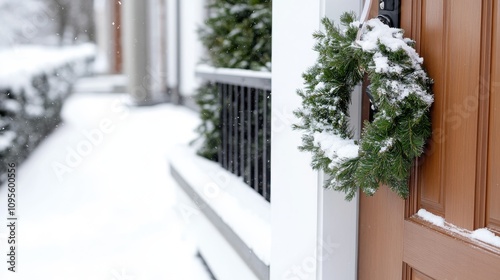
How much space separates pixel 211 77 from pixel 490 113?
3.05m

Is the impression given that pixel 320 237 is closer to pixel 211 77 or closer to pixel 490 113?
pixel 490 113

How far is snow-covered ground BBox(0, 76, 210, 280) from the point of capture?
394 cm

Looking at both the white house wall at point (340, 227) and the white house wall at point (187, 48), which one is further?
the white house wall at point (187, 48)

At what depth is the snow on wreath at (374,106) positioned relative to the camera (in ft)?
4.03

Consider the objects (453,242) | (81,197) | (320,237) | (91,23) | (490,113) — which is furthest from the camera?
(91,23)

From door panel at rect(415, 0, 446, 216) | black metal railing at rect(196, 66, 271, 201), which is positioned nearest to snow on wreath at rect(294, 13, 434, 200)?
door panel at rect(415, 0, 446, 216)

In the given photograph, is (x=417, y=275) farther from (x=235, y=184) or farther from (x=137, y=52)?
(x=137, y=52)

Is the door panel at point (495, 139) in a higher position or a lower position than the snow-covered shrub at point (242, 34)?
lower

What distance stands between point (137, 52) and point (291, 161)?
11.9m

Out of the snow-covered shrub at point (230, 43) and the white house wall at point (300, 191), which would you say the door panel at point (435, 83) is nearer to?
the white house wall at point (300, 191)

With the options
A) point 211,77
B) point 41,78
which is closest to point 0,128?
point 41,78

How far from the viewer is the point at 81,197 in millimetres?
6207

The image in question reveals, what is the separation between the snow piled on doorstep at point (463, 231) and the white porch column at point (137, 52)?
12.4 metres

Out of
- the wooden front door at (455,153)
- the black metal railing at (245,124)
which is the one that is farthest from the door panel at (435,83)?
the black metal railing at (245,124)
